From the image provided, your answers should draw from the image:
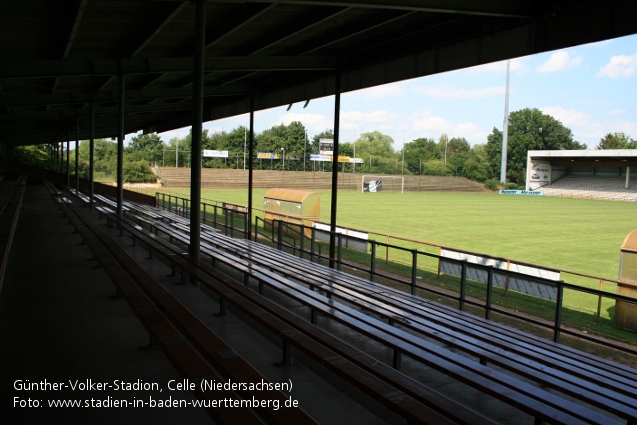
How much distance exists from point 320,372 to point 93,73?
26.8ft

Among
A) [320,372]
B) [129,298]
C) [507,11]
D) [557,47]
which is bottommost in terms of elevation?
[320,372]

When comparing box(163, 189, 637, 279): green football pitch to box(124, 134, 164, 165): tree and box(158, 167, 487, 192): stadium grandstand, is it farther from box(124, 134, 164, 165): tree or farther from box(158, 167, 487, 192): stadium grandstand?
box(124, 134, 164, 165): tree

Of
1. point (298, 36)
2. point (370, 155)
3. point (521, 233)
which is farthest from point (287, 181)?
point (298, 36)

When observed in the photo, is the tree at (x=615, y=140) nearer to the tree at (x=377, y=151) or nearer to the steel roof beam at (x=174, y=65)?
the tree at (x=377, y=151)

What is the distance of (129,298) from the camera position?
4.37m

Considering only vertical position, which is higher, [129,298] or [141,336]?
[129,298]

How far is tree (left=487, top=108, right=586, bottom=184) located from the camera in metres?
92.4

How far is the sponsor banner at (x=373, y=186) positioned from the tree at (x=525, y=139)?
3414 centimetres

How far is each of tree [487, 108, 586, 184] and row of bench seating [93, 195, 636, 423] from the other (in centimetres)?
9036

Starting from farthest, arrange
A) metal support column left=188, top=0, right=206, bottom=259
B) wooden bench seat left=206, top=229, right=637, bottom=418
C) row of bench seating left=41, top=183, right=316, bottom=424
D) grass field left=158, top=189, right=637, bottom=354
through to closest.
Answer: grass field left=158, top=189, right=637, bottom=354, metal support column left=188, top=0, right=206, bottom=259, wooden bench seat left=206, top=229, right=637, bottom=418, row of bench seating left=41, top=183, right=316, bottom=424

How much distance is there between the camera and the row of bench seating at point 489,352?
10.2 ft

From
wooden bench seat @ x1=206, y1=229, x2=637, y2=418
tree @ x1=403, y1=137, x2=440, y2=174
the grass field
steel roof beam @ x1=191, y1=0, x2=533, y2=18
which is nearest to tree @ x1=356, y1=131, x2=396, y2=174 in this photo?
tree @ x1=403, y1=137, x2=440, y2=174

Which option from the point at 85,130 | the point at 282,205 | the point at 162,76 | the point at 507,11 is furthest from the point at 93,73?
the point at 85,130

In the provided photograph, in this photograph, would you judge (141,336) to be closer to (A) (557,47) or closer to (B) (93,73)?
(A) (557,47)
